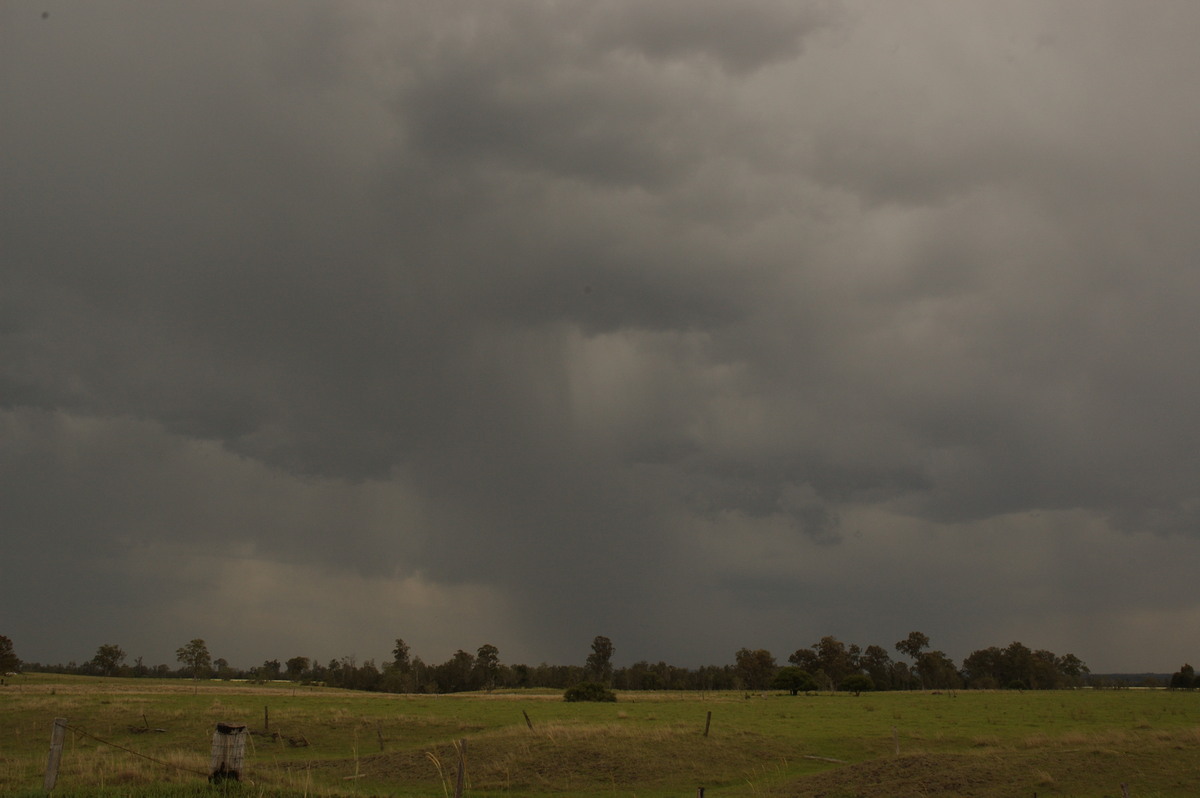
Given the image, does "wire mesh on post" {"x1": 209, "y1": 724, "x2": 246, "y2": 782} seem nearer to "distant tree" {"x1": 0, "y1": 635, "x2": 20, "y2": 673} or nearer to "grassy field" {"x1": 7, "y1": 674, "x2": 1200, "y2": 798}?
"grassy field" {"x1": 7, "y1": 674, "x2": 1200, "y2": 798}

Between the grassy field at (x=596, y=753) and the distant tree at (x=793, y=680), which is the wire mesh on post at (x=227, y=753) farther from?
the distant tree at (x=793, y=680)

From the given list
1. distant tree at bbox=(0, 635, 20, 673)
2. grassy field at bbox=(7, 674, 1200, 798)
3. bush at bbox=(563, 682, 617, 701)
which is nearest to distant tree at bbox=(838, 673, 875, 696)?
bush at bbox=(563, 682, 617, 701)

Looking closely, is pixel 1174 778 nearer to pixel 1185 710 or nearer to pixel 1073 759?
pixel 1073 759

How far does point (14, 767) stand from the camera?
29141 mm

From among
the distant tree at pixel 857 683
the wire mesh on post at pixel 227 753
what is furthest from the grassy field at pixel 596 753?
the distant tree at pixel 857 683

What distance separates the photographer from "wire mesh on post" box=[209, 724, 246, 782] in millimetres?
12375

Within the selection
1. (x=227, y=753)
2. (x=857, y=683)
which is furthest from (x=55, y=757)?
(x=857, y=683)

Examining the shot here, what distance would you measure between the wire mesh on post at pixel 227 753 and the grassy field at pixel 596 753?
0.30 meters

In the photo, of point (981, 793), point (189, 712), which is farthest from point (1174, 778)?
point (189, 712)

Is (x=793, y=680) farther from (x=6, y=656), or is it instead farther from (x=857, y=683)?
(x=6, y=656)

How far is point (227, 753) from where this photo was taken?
489 inches

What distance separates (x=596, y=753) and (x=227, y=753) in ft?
100

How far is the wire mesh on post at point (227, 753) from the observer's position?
1238 centimetres

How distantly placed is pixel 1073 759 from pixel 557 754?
24.6 metres
